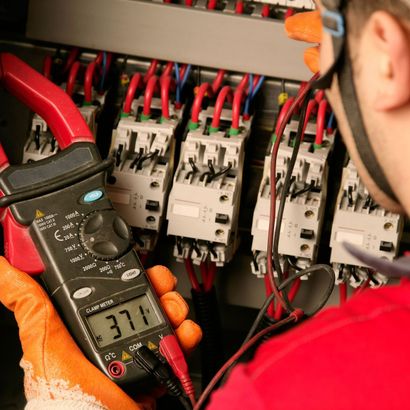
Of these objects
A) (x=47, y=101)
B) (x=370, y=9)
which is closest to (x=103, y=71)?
(x=47, y=101)

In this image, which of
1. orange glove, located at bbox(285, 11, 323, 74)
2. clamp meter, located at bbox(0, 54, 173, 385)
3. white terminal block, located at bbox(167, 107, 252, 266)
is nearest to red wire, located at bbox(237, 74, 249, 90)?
white terminal block, located at bbox(167, 107, 252, 266)

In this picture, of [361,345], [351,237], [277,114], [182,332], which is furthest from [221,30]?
[361,345]

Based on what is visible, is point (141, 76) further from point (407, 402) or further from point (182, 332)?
point (407, 402)

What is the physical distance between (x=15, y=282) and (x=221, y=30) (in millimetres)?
803

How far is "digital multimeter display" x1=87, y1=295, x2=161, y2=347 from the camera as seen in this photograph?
156 cm

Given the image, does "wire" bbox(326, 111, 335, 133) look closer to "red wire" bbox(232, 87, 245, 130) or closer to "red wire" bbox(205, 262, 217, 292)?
"red wire" bbox(232, 87, 245, 130)

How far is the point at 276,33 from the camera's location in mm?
1939

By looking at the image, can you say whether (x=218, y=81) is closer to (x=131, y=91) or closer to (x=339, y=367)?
(x=131, y=91)

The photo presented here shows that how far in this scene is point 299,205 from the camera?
6.09ft

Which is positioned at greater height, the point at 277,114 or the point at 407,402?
the point at 407,402

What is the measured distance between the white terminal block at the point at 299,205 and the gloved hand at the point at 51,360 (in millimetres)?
364

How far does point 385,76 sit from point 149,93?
96 centimetres

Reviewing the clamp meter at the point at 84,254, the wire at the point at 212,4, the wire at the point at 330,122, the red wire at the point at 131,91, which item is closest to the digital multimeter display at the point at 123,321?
the clamp meter at the point at 84,254

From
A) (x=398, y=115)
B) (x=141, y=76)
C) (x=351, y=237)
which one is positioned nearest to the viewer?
(x=398, y=115)
